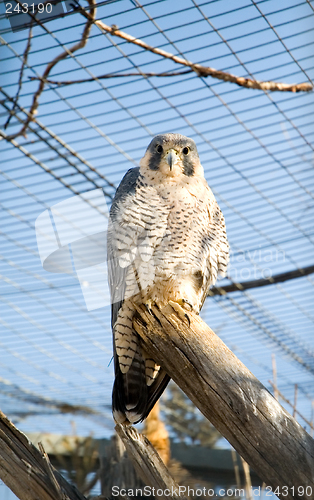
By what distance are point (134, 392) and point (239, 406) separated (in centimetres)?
96

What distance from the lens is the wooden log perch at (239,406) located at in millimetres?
1878

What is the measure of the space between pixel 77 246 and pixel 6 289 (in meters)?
2.09

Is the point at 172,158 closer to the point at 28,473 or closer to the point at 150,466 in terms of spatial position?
the point at 150,466

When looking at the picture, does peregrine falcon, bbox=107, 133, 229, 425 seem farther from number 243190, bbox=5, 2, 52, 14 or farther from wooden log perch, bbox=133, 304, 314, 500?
number 243190, bbox=5, 2, 52, 14

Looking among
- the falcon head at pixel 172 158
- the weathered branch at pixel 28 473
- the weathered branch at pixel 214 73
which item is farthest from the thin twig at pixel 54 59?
the weathered branch at pixel 28 473

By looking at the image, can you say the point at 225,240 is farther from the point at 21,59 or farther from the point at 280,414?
the point at 21,59

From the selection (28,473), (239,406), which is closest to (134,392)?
(28,473)

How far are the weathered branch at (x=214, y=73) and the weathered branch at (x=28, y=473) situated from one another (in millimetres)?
2737

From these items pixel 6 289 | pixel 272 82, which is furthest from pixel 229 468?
pixel 272 82

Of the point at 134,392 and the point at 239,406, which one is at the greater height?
the point at 239,406

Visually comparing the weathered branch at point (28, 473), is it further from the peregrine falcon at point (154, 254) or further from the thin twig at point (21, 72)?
the thin twig at point (21, 72)

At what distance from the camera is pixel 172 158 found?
3.01m

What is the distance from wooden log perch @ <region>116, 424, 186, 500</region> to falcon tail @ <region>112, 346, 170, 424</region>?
1.12ft

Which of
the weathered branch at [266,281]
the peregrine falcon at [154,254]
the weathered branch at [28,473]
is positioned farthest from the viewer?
the weathered branch at [266,281]
